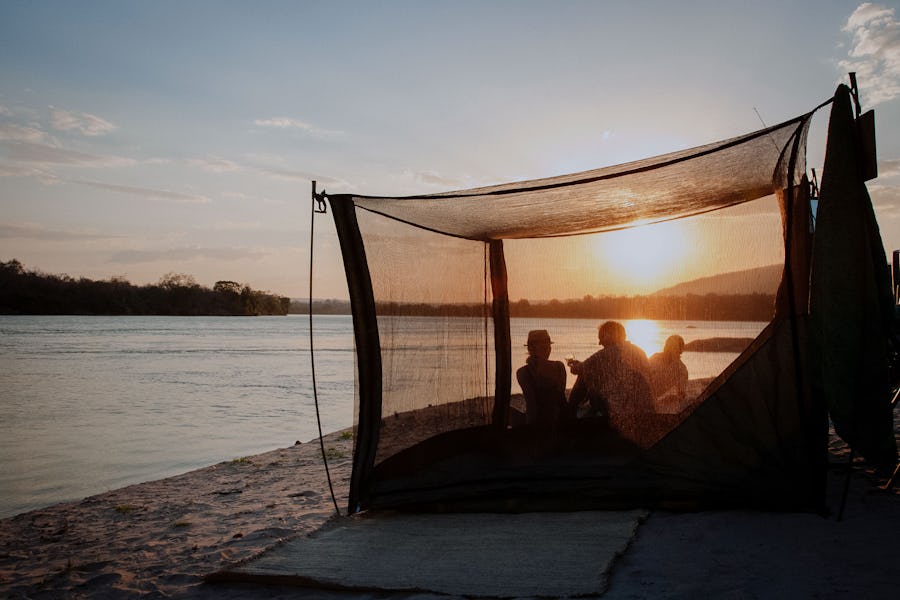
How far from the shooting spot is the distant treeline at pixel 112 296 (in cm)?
6744

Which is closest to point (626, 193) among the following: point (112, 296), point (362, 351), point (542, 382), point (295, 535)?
point (542, 382)

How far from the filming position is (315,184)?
4.52 m

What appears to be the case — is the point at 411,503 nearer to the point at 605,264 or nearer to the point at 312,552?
the point at 312,552

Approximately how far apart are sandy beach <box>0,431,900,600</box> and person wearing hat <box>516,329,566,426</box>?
1236 mm

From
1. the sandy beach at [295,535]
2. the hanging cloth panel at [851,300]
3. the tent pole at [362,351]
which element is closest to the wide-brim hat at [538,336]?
the tent pole at [362,351]

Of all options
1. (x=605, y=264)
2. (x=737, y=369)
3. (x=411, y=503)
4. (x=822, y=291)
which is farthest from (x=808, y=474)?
(x=411, y=503)

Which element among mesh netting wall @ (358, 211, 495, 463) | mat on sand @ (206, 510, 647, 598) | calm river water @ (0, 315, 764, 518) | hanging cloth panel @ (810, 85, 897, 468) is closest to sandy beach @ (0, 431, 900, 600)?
mat on sand @ (206, 510, 647, 598)

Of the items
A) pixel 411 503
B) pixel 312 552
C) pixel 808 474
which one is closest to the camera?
pixel 312 552

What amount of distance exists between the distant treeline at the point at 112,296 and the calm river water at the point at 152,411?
52030mm

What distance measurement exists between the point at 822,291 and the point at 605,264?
1498mm

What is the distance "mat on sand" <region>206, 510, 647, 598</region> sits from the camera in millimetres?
3035

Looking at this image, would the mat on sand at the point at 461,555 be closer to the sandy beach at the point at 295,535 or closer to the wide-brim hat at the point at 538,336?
the sandy beach at the point at 295,535

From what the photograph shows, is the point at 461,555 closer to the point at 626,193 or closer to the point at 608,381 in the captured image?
the point at 608,381

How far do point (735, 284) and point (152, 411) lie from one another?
10.6 m
